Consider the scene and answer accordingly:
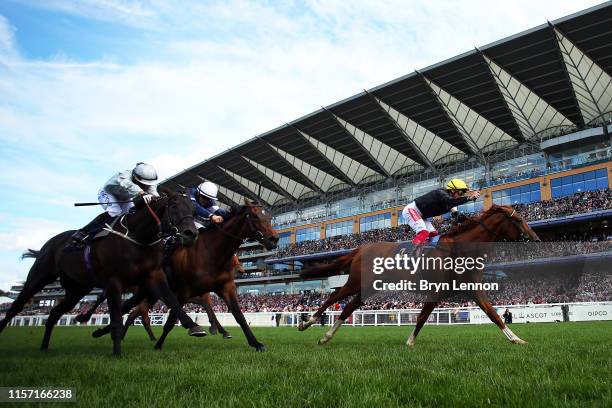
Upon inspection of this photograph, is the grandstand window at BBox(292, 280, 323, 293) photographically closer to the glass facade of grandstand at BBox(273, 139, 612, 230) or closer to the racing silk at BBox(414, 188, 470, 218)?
the glass facade of grandstand at BBox(273, 139, 612, 230)

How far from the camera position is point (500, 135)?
4944 cm

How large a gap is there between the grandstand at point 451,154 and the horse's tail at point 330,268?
83.6 feet

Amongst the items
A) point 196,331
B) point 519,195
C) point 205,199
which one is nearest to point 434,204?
point 205,199

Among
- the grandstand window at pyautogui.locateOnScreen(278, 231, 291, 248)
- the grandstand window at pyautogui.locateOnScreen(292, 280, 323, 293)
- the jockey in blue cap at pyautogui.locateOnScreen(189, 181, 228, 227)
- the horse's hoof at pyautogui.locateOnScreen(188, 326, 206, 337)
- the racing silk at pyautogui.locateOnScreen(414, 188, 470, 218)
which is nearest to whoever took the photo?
the horse's hoof at pyautogui.locateOnScreen(188, 326, 206, 337)

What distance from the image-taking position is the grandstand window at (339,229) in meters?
62.2

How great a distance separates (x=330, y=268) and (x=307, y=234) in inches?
2320

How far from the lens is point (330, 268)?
9.29 meters

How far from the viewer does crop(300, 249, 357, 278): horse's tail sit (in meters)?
9.30

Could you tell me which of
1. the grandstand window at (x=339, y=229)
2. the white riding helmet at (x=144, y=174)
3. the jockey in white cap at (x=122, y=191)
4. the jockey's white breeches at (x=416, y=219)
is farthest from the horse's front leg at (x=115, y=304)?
the grandstand window at (x=339, y=229)

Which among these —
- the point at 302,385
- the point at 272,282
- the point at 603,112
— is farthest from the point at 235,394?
the point at 272,282

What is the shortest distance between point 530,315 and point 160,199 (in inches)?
879

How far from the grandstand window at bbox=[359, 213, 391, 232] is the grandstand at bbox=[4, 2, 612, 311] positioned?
0.58 feet

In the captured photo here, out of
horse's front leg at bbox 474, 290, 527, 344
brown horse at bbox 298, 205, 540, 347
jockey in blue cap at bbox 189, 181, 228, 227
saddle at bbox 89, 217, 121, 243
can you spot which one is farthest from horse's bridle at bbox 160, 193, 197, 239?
horse's front leg at bbox 474, 290, 527, 344

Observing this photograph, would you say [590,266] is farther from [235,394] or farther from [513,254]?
[235,394]
